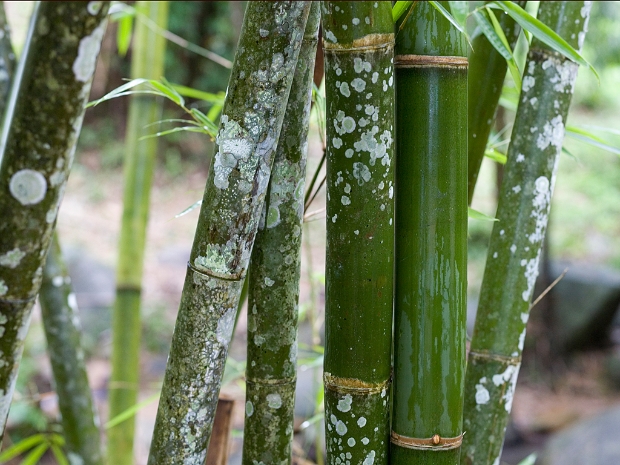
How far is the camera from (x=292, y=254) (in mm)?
534

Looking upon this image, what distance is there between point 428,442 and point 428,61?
0.31 metres

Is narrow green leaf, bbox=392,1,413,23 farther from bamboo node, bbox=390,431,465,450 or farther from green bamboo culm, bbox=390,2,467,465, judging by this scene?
bamboo node, bbox=390,431,465,450

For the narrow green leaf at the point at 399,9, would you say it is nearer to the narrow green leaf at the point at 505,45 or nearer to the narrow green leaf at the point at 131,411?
the narrow green leaf at the point at 505,45

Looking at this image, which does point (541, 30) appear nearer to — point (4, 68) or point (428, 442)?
point (428, 442)

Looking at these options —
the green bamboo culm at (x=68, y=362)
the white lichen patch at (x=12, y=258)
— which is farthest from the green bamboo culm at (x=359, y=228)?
the green bamboo culm at (x=68, y=362)

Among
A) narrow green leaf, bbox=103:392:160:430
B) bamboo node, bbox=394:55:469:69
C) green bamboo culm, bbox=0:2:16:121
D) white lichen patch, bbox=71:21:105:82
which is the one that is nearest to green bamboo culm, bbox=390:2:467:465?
bamboo node, bbox=394:55:469:69

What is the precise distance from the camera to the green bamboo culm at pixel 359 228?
0.45m

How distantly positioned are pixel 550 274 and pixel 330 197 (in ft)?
9.51

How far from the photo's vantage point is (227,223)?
1.49 feet

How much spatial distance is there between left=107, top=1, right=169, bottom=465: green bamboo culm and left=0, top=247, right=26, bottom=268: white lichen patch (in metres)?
0.67

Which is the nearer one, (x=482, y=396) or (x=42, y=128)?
(x=42, y=128)

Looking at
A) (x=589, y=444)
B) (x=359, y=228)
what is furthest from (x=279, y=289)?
(x=589, y=444)

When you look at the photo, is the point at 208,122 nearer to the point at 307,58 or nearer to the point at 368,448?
the point at 307,58

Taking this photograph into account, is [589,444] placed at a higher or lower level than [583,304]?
lower
